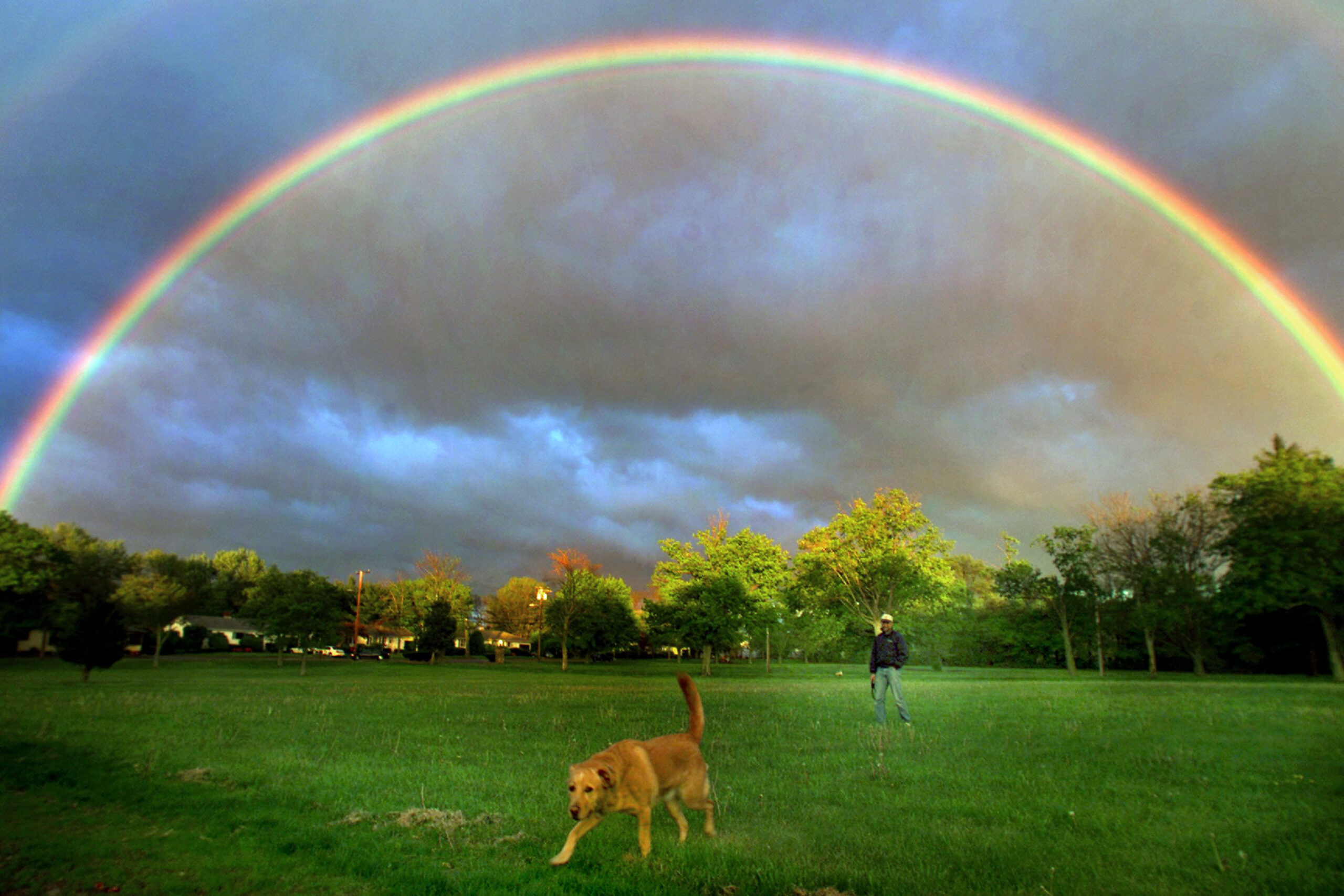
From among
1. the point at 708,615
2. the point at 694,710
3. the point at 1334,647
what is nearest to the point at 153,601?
the point at 708,615

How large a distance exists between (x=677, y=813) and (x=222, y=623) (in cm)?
14572

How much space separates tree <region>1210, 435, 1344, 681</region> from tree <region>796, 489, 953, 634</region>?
20806 millimetres

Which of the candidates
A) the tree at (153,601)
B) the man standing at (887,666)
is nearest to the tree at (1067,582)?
the man standing at (887,666)

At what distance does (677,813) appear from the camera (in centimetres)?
753

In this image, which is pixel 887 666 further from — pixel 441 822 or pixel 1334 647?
pixel 1334 647

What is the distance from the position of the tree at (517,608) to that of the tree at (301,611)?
34572 millimetres

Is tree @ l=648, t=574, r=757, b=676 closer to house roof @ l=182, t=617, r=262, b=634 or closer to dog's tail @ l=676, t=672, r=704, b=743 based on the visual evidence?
dog's tail @ l=676, t=672, r=704, b=743

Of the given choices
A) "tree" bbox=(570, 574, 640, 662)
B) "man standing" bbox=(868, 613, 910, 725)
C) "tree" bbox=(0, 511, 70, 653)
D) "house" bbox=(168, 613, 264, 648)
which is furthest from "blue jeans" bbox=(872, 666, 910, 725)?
"house" bbox=(168, 613, 264, 648)

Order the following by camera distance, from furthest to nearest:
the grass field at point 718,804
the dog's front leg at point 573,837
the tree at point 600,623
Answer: the tree at point 600,623 → the dog's front leg at point 573,837 → the grass field at point 718,804

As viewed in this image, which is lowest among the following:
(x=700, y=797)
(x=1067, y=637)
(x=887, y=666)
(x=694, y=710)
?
(x=700, y=797)

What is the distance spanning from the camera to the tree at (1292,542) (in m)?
44.0

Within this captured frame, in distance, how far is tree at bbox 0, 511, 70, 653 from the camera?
221 feet

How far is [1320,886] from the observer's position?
604 cm

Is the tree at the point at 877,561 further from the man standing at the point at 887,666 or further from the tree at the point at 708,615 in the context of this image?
the man standing at the point at 887,666
